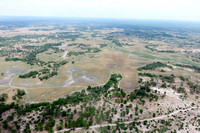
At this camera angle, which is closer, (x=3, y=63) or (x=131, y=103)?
(x=131, y=103)

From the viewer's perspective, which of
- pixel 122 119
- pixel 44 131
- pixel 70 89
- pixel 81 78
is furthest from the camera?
pixel 81 78

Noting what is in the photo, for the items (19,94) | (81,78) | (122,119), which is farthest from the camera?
(81,78)

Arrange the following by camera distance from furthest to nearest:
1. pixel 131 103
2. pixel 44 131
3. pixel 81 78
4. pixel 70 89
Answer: pixel 81 78, pixel 70 89, pixel 131 103, pixel 44 131

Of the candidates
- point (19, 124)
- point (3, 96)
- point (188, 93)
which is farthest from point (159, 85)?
point (3, 96)

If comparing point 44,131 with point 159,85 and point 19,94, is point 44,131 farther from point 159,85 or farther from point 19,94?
point 159,85

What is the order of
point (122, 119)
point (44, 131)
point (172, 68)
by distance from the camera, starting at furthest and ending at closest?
point (172, 68)
point (122, 119)
point (44, 131)

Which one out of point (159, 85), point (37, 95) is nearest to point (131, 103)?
point (159, 85)

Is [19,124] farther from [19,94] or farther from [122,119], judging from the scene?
[122,119]

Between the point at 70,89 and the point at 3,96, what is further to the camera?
the point at 70,89

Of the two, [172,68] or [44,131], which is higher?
[172,68]
